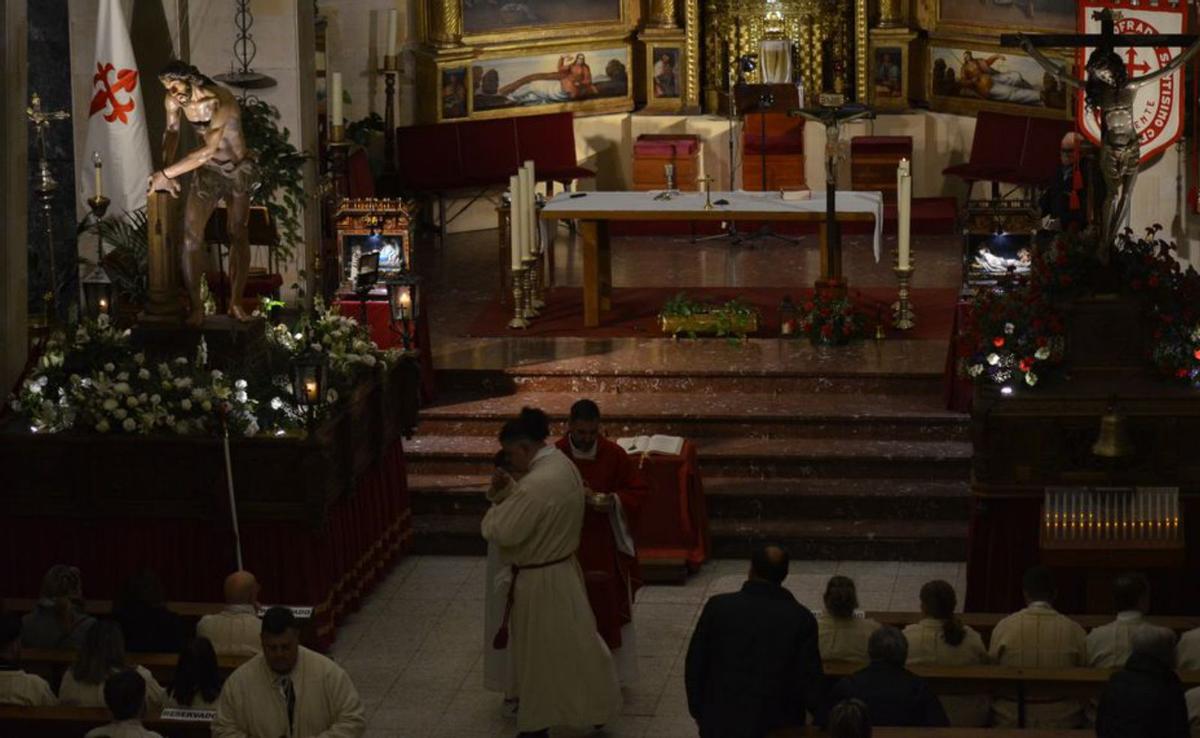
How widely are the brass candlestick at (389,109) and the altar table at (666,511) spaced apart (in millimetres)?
9448

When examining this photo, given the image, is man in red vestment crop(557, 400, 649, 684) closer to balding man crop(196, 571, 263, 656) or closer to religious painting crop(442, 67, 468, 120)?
balding man crop(196, 571, 263, 656)

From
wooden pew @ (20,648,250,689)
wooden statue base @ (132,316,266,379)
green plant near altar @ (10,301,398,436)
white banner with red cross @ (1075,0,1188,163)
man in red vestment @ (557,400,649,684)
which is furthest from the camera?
white banner with red cross @ (1075,0,1188,163)

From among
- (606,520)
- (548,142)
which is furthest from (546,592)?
(548,142)

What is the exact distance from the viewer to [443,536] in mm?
14992

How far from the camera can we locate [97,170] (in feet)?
54.1

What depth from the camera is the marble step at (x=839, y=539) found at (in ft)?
48.0

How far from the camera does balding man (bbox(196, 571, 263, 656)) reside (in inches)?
431

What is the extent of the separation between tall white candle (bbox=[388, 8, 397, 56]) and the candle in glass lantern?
5626 millimetres

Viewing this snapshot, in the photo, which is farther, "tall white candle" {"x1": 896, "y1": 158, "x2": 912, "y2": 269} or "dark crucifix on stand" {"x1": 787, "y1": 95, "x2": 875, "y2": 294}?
"dark crucifix on stand" {"x1": 787, "y1": 95, "x2": 875, "y2": 294}

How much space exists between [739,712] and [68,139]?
10472 mm

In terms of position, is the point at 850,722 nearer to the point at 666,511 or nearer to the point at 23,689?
the point at 23,689

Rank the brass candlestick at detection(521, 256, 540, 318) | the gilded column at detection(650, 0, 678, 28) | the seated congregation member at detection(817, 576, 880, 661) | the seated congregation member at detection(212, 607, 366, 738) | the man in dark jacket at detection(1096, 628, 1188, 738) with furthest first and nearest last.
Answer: the gilded column at detection(650, 0, 678, 28)
the brass candlestick at detection(521, 256, 540, 318)
the seated congregation member at detection(817, 576, 880, 661)
the seated congregation member at detection(212, 607, 366, 738)
the man in dark jacket at detection(1096, 628, 1188, 738)

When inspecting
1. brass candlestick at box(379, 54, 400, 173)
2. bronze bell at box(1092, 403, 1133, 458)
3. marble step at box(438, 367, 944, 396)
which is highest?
brass candlestick at box(379, 54, 400, 173)

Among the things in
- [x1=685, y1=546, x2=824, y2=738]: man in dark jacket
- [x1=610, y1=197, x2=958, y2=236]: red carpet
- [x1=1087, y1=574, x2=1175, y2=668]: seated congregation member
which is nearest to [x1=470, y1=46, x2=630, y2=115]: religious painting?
[x1=610, y1=197, x2=958, y2=236]: red carpet
